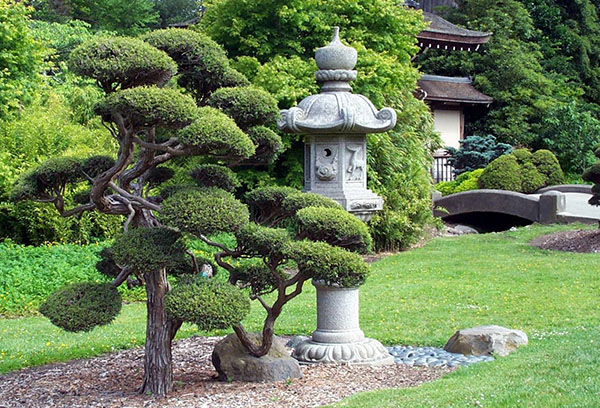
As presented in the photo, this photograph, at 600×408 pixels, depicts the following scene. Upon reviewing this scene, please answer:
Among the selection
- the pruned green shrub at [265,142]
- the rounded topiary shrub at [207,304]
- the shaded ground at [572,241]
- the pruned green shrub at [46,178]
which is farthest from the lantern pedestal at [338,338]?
the shaded ground at [572,241]

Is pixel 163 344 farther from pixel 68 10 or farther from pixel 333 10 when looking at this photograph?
pixel 68 10

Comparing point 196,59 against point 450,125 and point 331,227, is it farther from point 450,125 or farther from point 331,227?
point 450,125

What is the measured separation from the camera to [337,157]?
9.30 metres

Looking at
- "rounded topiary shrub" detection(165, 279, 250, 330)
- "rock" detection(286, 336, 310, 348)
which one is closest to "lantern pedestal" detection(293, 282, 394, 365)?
"rock" detection(286, 336, 310, 348)

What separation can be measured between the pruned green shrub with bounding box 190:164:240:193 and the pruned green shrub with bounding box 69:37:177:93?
3.75 feet

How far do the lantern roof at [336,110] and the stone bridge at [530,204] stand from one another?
42.5 feet

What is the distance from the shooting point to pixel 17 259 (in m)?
13.7

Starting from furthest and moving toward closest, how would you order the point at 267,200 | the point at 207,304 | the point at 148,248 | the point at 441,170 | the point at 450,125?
the point at 450,125, the point at 441,170, the point at 267,200, the point at 148,248, the point at 207,304

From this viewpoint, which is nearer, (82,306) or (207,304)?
(207,304)

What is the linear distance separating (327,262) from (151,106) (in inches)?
82.9

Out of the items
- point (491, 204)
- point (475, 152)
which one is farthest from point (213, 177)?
point (475, 152)

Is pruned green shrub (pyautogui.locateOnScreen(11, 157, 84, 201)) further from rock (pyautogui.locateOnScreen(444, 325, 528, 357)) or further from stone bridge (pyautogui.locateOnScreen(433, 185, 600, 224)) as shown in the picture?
stone bridge (pyautogui.locateOnScreen(433, 185, 600, 224))

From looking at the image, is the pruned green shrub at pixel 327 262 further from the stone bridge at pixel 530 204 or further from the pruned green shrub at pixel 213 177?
the stone bridge at pixel 530 204

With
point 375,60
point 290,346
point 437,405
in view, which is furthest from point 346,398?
point 375,60
